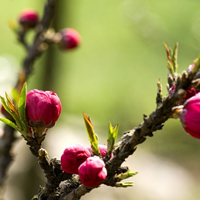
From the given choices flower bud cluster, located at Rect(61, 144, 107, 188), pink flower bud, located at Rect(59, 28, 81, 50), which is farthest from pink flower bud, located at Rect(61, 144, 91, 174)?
pink flower bud, located at Rect(59, 28, 81, 50)

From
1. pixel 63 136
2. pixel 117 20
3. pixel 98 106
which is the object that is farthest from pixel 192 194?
pixel 117 20

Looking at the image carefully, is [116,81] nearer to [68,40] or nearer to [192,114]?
[68,40]

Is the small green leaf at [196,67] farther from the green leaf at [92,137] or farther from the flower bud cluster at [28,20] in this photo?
the flower bud cluster at [28,20]

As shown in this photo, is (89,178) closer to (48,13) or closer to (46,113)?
(46,113)

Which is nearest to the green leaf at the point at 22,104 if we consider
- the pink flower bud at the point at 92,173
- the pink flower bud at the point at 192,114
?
the pink flower bud at the point at 92,173

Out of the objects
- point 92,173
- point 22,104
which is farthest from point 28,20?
point 92,173

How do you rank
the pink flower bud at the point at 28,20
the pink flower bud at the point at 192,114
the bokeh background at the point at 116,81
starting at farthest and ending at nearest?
the bokeh background at the point at 116,81, the pink flower bud at the point at 28,20, the pink flower bud at the point at 192,114

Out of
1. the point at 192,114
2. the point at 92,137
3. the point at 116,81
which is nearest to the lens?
the point at 192,114
